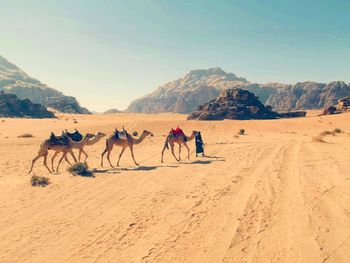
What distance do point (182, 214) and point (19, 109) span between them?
78.5 meters

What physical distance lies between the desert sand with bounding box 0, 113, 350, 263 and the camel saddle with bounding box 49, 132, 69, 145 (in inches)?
71.6

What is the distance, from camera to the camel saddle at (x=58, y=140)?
15.5m

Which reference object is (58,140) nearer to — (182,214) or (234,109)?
(182,214)

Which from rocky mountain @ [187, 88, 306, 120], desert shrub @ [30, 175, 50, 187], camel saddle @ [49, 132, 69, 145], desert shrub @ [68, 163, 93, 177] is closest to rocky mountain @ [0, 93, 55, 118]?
rocky mountain @ [187, 88, 306, 120]

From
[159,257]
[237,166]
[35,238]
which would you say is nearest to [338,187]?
[237,166]

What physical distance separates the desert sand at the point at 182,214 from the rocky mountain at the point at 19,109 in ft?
213

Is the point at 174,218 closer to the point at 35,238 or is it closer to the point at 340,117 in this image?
the point at 35,238

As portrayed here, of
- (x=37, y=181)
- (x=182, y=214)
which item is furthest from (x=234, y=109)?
(x=182, y=214)

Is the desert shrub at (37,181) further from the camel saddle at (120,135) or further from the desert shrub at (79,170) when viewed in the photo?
the camel saddle at (120,135)

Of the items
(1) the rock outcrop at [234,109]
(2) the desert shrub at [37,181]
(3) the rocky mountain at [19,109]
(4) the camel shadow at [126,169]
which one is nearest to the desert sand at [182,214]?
(4) the camel shadow at [126,169]

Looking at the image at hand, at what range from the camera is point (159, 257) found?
639 centimetres

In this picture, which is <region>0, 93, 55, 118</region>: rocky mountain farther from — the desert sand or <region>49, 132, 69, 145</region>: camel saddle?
the desert sand

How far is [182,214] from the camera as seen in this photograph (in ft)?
29.2

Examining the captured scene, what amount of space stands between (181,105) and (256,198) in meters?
178
